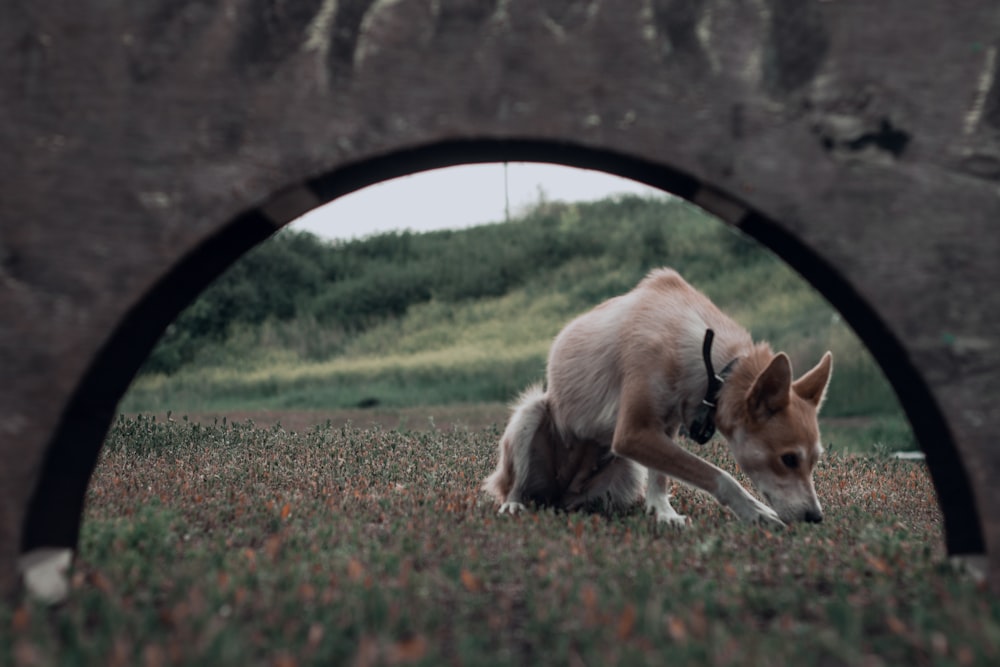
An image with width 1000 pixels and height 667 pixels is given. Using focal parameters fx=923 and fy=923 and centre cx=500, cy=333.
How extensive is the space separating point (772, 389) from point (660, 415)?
0.79m

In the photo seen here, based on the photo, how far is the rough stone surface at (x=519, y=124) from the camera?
3398 mm

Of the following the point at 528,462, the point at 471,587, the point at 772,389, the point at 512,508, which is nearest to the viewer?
the point at 471,587

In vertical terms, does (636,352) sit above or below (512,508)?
above

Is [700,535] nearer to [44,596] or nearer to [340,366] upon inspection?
[44,596]

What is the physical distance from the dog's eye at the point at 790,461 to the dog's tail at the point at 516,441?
190 cm

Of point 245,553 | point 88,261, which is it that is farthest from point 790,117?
point 245,553

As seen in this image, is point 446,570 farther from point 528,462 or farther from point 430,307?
point 430,307

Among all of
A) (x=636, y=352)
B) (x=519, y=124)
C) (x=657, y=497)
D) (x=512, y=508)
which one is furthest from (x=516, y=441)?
(x=519, y=124)

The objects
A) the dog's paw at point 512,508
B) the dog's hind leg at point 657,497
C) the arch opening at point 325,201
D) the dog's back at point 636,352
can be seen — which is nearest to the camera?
the arch opening at point 325,201

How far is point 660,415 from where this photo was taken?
5.73 meters

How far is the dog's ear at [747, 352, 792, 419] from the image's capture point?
16.3 feet

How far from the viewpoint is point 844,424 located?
1461 cm

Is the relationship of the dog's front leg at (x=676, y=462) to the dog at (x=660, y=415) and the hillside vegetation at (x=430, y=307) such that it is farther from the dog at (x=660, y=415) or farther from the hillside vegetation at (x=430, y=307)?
the hillside vegetation at (x=430, y=307)

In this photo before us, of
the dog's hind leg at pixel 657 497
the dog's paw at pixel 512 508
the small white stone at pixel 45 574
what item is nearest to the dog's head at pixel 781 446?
the dog's hind leg at pixel 657 497
